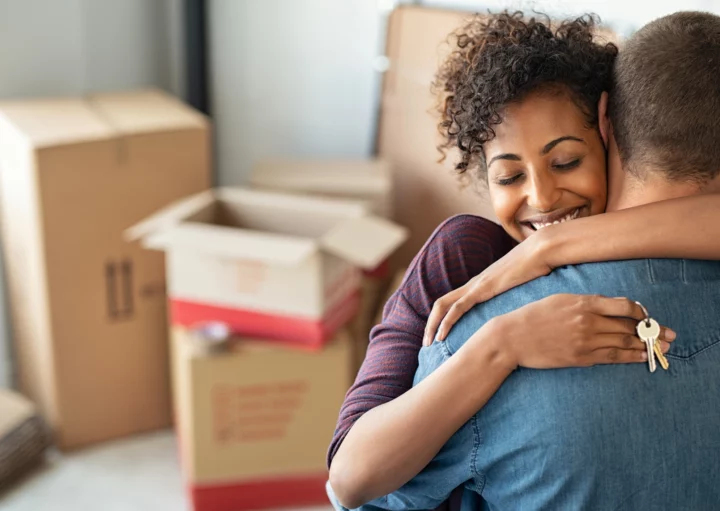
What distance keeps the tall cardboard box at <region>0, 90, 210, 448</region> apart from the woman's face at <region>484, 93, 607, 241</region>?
1702 millimetres

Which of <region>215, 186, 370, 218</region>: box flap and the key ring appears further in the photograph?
<region>215, 186, 370, 218</region>: box flap

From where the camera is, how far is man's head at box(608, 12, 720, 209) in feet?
3.00

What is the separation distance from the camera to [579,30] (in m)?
1.25

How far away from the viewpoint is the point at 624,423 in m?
0.83

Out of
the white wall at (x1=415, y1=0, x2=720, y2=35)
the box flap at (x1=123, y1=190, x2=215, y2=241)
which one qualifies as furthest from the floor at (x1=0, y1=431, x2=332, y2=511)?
the white wall at (x1=415, y1=0, x2=720, y2=35)

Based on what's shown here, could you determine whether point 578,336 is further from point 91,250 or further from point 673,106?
point 91,250

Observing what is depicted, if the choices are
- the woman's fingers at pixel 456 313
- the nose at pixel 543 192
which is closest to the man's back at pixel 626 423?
the woman's fingers at pixel 456 313

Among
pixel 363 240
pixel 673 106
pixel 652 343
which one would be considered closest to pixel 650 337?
pixel 652 343

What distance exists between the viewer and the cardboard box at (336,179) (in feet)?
8.87

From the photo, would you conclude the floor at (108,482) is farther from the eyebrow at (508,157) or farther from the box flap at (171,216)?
the eyebrow at (508,157)

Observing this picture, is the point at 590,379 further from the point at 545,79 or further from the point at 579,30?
the point at 579,30

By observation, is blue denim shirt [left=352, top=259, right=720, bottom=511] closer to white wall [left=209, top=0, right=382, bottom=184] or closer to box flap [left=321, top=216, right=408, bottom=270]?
box flap [left=321, top=216, right=408, bottom=270]

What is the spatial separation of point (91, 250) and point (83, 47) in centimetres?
85

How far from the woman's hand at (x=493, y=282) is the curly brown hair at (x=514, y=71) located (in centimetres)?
22
